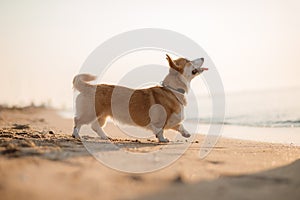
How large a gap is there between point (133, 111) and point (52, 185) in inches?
145

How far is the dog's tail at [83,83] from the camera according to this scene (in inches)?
225

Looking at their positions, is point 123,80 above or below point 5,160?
above

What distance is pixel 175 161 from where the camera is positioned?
3.27 m

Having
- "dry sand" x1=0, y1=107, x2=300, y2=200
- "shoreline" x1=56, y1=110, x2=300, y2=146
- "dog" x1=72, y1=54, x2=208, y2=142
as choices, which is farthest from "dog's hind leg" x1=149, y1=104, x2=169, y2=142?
"dry sand" x1=0, y1=107, x2=300, y2=200

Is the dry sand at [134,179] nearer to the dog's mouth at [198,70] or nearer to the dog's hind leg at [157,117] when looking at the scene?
the dog's hind leg at [157,117]

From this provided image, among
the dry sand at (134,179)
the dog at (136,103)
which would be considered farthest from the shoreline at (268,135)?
the dry sand at (134,179)

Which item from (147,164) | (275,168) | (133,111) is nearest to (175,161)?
(147,164)

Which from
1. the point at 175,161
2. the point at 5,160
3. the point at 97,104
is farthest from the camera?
the point at 97,104

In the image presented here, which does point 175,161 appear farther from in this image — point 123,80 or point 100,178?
point 123,80

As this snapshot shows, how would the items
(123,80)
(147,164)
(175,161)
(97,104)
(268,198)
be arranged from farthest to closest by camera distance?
(123,80)
(97,104)
(175,161)
(147,164)
(268,198)

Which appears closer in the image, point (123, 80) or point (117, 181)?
point (117, 181)

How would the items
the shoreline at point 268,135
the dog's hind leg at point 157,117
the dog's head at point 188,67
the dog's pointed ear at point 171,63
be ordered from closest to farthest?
the dog's hind leg at point 157,117 → the dog's pointed ear at point 171,63 → the dog's head at point 188,67 → the shoreline at point 268,135

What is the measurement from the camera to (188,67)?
599 cm

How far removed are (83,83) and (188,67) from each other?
6.20ft
